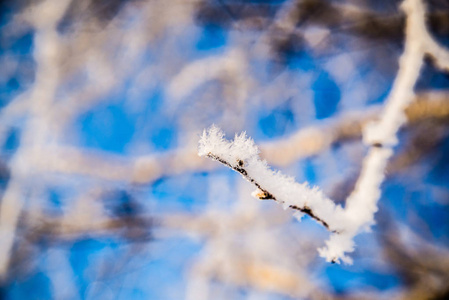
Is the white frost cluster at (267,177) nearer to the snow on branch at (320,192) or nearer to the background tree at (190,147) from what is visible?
the snow on branch at (320,192)

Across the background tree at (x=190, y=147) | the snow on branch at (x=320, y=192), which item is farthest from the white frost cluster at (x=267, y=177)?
the background tree at (x=190, y=147)

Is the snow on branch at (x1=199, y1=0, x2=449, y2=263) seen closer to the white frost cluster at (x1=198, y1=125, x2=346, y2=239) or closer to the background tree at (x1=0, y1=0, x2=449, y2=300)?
the white frost cluster at (x1=198, y1=125, x2=346, y2=239)

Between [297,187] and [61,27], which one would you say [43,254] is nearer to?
[61,27]

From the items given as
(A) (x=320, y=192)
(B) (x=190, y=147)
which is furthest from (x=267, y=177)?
(B) (x=190, y=147)

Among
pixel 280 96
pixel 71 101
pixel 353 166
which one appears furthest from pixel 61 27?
pixel 353 166

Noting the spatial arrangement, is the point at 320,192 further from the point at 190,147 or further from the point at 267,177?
the point at 190,147

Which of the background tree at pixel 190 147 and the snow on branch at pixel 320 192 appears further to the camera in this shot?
the background tree at pixel 190 147

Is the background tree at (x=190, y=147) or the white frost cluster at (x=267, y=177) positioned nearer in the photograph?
the white frost cluster at (x=267, y=177)

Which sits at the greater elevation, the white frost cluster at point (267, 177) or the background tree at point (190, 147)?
the background tree at point (190, 147)
